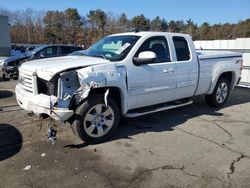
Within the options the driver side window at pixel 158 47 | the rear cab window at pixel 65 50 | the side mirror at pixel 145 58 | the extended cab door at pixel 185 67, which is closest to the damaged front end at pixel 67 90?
the side mirror at pixel 145 58

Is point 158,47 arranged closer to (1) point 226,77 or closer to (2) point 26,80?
(2) point 26,80

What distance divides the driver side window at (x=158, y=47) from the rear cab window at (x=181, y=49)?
12.7 inches

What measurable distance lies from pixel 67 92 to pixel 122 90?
107 cm

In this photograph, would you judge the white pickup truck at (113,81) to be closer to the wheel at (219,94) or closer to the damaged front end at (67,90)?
the damaged front end at (67,90)

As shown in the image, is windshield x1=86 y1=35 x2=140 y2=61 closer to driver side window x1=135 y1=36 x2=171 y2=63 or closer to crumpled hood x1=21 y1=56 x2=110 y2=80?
driver side window x1=135 y1=36 x2=171 y2=63

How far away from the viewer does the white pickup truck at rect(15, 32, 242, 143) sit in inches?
175

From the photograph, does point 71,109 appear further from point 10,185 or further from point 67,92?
point 10,185

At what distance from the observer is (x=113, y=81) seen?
481 centimetres

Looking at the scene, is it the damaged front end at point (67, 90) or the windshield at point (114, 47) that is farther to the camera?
the windshield at point (114, 47)

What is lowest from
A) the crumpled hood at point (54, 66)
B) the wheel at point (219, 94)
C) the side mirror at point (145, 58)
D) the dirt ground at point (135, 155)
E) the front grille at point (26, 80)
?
the dirt ground at point (135, 155)

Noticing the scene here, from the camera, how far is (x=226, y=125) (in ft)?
20.3

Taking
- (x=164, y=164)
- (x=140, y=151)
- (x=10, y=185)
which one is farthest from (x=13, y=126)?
(x=164, y=164)

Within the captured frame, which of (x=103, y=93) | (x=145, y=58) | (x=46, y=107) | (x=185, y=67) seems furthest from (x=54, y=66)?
(x=185, y=67)

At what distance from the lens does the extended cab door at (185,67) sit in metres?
6.15
